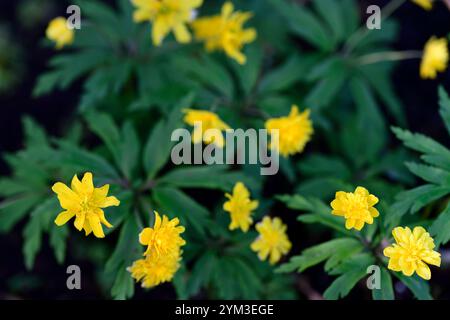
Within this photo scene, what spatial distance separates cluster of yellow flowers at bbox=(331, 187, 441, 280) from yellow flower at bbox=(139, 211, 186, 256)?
566 mm

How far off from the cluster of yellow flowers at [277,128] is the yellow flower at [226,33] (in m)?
0.41

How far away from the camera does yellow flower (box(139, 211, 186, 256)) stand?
72.8 inches

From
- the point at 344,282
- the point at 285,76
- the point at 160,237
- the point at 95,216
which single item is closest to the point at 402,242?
the point at 344,282

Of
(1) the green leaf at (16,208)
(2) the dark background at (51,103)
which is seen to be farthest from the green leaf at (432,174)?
(1) the green leaf at (16,208)

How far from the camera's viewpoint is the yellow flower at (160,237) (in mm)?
1849

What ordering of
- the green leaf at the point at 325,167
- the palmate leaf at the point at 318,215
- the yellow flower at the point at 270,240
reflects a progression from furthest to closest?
1. the green leaf at the point at 325,167
2. the yellow flower at the point at 270,240
3. the palmate leaf at the point at 318,215

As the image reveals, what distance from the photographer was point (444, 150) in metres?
2.08

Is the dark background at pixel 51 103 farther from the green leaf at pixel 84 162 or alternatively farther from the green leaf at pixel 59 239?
the green leaf at pixel 84 162

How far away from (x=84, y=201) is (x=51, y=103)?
85.7 inches

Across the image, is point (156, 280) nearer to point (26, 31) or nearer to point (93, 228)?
point (93, 228)

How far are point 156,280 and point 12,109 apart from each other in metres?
2.28

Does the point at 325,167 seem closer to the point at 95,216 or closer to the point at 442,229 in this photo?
the point at 442,229

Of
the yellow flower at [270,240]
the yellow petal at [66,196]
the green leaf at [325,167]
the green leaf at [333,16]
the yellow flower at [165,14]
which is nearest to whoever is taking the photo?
the yellow petal at [66,196]

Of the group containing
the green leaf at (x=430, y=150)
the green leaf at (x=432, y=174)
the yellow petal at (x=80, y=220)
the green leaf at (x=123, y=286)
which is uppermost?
the green leaf at (x=430, y=150)
